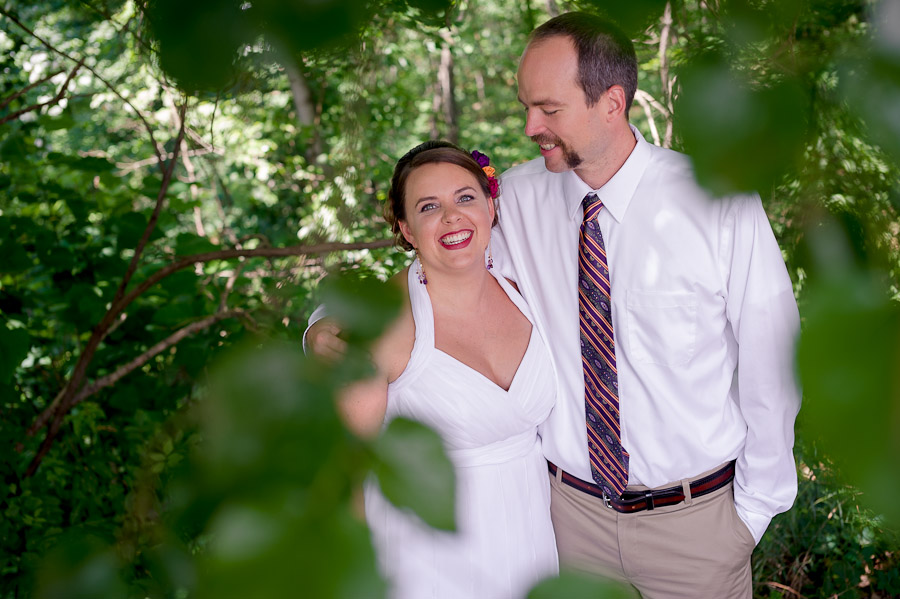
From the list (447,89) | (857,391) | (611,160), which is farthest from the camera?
(447,89)

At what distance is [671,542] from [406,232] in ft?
3.86

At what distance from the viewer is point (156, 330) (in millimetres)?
3477

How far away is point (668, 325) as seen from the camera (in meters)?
1.84

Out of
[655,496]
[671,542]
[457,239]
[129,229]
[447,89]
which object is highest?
[447,89]

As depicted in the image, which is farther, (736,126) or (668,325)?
(668,325)

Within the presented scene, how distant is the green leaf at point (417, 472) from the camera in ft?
0.83

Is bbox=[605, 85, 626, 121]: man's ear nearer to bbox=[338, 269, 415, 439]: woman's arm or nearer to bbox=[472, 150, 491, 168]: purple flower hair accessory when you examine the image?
bbox=[472, 150, 491, 168]: purple flower hair accessory

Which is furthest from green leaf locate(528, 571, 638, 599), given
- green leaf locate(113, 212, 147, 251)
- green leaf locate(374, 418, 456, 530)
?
green leaf locate(113, 212, 147, 251)

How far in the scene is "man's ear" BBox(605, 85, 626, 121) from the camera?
183 cm

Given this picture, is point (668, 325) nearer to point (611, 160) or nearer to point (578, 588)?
point (611, 160)

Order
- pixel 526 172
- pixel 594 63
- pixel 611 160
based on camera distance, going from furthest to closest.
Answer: pixel 526 172 → pixel 611 160 → pixel 594 63

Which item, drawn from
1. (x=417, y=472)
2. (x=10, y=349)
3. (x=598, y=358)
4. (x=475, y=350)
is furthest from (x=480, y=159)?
(x=417, y=472)

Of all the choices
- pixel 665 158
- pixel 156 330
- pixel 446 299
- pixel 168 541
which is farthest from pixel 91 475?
pixel 168 541

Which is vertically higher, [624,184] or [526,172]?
[526,172]
